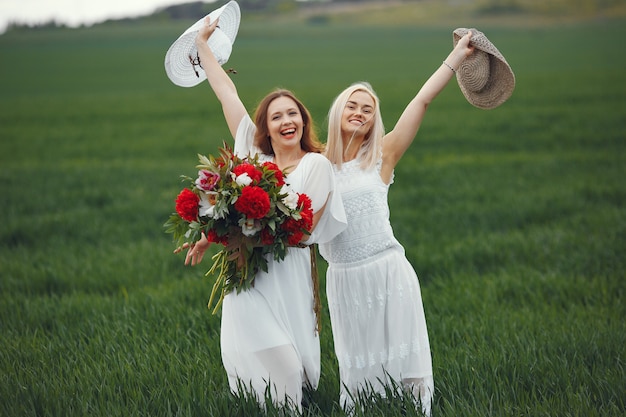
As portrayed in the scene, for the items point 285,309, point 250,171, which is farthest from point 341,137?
point 285,309

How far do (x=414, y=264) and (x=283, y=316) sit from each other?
3666 millimetres

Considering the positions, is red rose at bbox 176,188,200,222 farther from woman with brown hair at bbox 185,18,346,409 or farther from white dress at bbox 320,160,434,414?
white dress at bbox 320,160,434,414

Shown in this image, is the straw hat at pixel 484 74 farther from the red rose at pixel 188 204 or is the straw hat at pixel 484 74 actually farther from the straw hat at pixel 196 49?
the red rose at pixel 188 204

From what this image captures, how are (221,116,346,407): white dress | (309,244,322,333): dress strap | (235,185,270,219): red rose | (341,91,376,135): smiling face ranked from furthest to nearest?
(341,91,376,135): smiling face
(309,244,322,333): dress strap
(221,116,346,407): white dress
(235,185,270,219): red rose

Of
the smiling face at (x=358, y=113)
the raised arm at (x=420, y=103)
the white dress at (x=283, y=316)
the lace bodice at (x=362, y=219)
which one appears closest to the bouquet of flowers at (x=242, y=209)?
the white dress at (x=283, y=316)

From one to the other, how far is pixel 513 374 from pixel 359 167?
1.44 metres

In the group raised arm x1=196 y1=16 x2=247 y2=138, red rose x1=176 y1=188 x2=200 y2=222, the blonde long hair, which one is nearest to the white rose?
red rose x1=176 y1=188 x2=200 y2=222

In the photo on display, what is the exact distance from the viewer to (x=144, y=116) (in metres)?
23.3

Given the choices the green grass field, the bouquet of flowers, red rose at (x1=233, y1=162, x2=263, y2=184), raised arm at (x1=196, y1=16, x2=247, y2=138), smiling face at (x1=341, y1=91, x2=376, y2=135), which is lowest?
the green grass field

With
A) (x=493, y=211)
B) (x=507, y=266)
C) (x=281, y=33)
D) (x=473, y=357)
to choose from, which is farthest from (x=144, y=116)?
(x=281, y=33)

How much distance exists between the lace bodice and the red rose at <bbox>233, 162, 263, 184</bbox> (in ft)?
1.98

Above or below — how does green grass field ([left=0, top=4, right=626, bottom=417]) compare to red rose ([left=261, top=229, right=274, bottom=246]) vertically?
below

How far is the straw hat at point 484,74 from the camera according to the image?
12.4ft

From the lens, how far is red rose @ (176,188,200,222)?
321 cm
